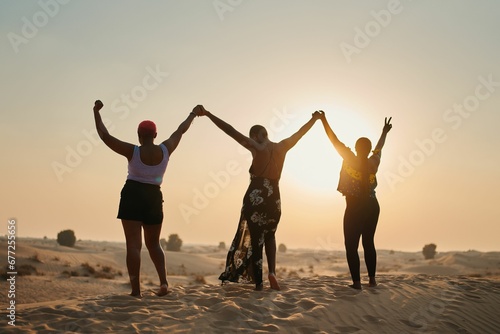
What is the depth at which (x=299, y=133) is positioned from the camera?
7.37 m

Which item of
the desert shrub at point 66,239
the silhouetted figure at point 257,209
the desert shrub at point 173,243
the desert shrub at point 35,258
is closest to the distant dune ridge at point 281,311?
the silhouetted figure at point 257,209

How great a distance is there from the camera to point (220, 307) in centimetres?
559

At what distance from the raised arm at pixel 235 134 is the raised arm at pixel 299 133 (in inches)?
23.7

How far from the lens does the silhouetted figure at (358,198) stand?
7.09 m

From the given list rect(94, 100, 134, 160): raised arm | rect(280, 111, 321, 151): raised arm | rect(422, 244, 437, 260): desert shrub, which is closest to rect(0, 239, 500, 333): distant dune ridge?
rect(94, 100, 134, 160): raised arm

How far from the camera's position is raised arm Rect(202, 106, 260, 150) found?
6688mm

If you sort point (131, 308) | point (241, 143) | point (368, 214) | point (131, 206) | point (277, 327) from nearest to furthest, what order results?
1. point (277, 327)
2. point (131, 308)
3. point (131, 206)
4. point (241, 143)
5. point (368, 214)

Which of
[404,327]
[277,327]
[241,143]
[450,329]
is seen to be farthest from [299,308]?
[241,143]

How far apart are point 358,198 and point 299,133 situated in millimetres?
1484

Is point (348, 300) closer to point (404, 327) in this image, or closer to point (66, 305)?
point (404, 327)

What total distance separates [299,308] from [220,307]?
42.2 inches

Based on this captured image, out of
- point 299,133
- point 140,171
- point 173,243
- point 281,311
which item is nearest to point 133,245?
point 140,171

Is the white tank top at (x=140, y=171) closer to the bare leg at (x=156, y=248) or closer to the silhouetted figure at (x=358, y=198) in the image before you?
the bare leg at (x=156, y=248)

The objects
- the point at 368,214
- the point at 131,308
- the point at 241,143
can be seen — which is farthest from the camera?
the point at 368,214
